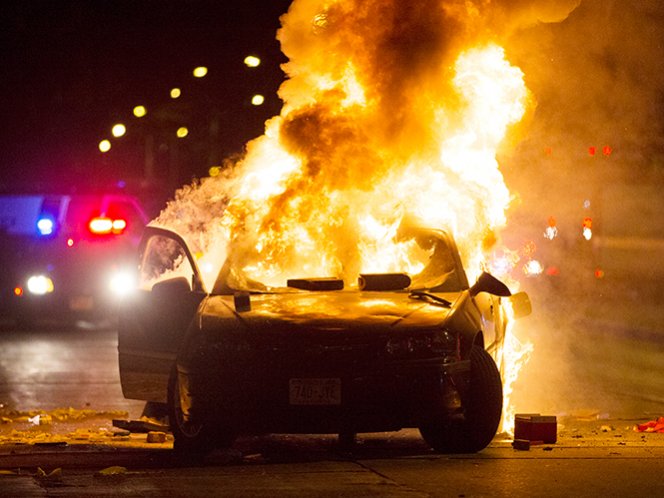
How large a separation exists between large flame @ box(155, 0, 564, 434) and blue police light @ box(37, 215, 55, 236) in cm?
983

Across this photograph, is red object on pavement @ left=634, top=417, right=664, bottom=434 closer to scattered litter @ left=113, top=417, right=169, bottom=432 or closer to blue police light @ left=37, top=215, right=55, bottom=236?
scattered litter @ left=113, top=417, right=169, bottom=432

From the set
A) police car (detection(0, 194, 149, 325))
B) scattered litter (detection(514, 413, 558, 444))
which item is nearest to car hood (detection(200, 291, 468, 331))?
scattered litter (detection(514, 413, 558, 444))

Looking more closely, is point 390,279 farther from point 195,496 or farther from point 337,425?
point 195,496

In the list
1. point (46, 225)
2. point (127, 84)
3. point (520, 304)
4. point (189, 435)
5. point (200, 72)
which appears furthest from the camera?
point (127, 84)

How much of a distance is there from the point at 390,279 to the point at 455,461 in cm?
152

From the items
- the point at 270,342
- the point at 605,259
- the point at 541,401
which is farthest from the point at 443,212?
the point at 605,259

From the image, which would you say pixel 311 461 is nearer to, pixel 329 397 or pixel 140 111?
pixel 329 397

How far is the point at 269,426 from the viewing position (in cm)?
945

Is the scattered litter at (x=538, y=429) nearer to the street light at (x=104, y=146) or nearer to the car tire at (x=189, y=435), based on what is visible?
the car tire at (x=189, y=435)

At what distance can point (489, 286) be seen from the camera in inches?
408

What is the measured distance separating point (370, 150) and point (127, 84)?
2272 centimetres

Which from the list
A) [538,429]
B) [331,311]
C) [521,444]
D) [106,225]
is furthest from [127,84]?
[521,444]

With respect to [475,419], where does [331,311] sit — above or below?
above

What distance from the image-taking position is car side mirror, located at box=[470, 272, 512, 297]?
33.9ft
